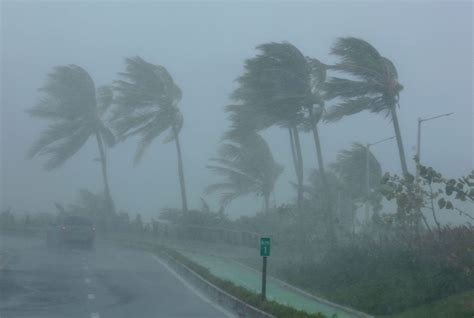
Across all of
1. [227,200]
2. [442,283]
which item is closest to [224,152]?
[227,200]

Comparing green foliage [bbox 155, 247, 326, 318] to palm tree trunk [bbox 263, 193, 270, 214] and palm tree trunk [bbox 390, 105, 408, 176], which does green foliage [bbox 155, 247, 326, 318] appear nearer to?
palm tree trunk [bbox 390, 105, 408, 176]

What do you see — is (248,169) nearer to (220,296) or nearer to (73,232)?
(73,232)

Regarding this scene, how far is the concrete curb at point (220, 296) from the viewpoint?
59.9ft

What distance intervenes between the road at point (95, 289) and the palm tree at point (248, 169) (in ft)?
46.5

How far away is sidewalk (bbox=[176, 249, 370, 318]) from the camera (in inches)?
819

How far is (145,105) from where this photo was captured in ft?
160

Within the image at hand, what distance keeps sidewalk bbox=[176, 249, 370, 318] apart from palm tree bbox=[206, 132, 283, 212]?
1274 centimetres

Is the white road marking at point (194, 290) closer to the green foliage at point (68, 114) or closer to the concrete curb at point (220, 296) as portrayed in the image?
the concrete curb at point (220, 296)

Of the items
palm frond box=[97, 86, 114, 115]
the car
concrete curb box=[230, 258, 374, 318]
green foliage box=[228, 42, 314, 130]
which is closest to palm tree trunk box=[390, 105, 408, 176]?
green foliage box=[228, 42, 314, 130]

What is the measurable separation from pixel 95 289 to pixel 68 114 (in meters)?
31.0

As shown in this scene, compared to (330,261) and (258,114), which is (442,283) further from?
(258,114)

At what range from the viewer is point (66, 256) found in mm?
35844

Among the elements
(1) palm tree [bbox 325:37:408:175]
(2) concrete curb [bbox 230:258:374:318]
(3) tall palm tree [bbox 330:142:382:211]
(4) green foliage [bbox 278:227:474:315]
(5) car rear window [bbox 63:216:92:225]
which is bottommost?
(2) concrete curb [bbox 230:258:374:318]

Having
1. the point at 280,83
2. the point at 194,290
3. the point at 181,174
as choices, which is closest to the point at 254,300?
the point at 194,290
